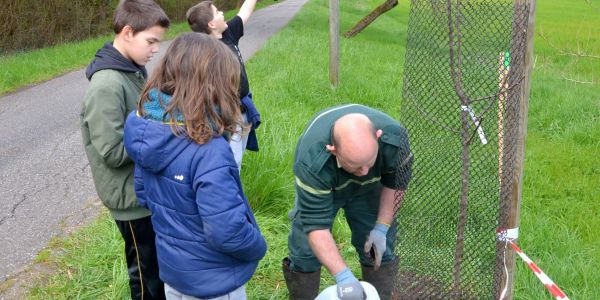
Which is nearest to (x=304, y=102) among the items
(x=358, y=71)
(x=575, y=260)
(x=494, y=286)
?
(x=358, y=71)

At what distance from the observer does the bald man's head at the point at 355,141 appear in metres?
2.24

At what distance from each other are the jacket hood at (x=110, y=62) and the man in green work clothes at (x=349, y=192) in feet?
2.59

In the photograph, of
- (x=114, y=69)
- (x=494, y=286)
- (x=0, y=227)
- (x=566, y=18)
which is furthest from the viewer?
(x=566, y=18)

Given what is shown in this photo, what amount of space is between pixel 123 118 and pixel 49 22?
12578 millimetres

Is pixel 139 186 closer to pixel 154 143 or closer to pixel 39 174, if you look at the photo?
pixel 154 143

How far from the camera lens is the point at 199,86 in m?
1.95

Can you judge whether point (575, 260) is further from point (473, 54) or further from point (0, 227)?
point (0, 227)

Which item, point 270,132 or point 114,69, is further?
point 270,132

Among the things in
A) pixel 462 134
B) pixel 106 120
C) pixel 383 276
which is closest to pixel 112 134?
pixel 106 120

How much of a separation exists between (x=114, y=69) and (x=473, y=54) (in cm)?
160

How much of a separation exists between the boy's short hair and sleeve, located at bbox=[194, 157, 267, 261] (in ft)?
2.93

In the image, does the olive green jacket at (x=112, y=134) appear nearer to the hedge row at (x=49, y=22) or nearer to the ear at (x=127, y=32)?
the ear at (x=127, y=32)

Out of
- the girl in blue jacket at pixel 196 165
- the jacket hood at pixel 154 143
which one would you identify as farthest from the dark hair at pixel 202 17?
the jacket hood at pixel 154 143

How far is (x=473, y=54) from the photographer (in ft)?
9.20
